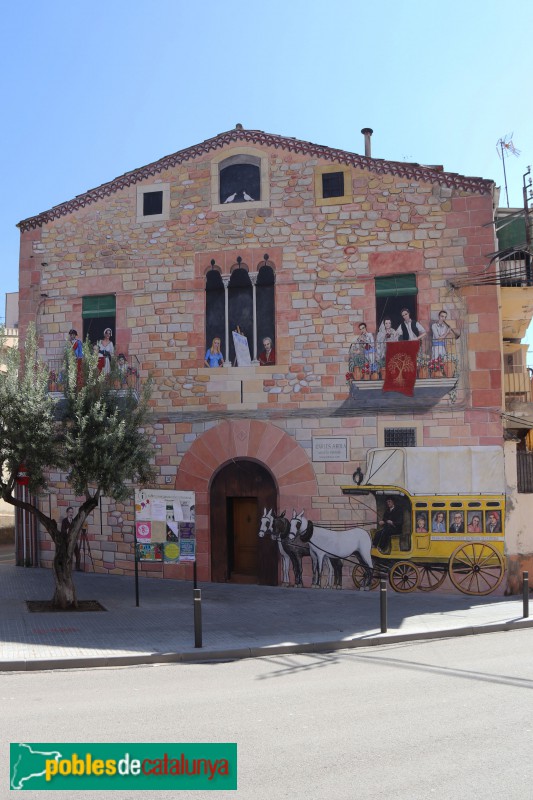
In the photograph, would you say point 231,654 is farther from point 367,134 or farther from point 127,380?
point 367,134

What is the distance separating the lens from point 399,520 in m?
18.1

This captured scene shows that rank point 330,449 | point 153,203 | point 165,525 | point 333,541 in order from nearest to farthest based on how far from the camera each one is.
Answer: point 165,525, point 333,541, point 330,449, point 153,203

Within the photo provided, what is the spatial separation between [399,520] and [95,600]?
22.8 feet

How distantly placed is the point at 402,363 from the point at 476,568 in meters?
4.94

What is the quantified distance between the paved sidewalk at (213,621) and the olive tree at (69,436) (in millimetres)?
1725

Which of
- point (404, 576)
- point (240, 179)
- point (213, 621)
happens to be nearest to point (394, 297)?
point (240, 179)

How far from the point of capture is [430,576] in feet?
59.2

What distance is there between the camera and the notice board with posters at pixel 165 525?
16.1 meters

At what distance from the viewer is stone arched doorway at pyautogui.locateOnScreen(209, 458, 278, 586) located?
1902 centimetres

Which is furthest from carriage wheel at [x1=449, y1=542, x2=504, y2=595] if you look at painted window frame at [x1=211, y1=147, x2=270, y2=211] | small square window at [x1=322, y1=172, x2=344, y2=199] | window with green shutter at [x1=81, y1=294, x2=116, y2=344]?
window with green shutter at [x1=81, y1=294, x2=116, y2=344]

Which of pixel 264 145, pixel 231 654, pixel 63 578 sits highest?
pixel 264 145

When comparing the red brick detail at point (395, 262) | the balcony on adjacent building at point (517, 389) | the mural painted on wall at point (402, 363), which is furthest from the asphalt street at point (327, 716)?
the red brick detail at point (395, 262)

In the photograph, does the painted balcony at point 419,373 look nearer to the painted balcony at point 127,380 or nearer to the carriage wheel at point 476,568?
the carriage wheel at point 476,568

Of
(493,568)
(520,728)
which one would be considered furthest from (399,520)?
(520,728)
